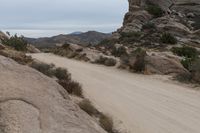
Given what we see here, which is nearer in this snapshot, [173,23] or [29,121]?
[29,121]

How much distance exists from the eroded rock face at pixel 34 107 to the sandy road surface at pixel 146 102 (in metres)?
3.16

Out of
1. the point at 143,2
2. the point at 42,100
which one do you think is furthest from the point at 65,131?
the point at 143,2

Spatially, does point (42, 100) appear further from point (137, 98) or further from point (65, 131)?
point (137, 98)

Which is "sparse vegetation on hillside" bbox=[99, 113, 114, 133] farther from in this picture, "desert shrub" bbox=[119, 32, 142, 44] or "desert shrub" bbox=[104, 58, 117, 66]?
"desert shrub" bbox=[119, 32, 142, 44]

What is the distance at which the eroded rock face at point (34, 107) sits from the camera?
7.46 metres

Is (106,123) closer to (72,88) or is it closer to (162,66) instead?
(72,88)

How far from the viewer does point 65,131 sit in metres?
7.67

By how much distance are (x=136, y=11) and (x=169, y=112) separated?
174 ft

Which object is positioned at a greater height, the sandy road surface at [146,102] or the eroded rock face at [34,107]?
the eroded rock face at [34,107]

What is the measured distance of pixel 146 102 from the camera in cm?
1576

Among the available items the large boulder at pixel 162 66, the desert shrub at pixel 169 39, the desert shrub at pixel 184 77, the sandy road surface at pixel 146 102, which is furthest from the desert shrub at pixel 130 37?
the sandy road surface at pixel 146 102

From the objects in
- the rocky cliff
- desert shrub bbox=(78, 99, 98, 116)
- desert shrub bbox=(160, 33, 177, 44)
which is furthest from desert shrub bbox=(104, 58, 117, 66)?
the rocky cliff

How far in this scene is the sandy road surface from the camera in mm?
12248

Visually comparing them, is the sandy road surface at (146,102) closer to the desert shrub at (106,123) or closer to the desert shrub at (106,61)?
the desert shrub at (106,123)
